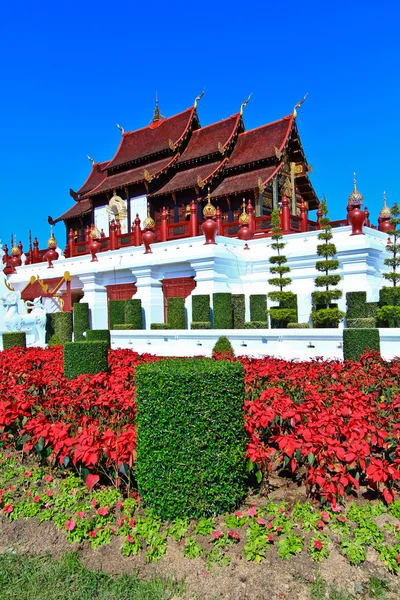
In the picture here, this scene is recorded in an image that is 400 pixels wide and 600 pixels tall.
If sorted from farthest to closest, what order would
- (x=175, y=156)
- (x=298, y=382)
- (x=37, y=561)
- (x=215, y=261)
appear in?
(x=175, y=156) → (x=215, y=261) → (x=298, y=382) → (x=37, y=561)

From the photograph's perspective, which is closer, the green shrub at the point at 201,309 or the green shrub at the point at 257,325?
A: the green shrub at the point at 257,325

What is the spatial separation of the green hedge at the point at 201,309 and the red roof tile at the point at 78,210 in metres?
18.2

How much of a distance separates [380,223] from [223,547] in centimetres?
2119

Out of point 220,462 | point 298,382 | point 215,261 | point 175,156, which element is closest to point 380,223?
point 215,261

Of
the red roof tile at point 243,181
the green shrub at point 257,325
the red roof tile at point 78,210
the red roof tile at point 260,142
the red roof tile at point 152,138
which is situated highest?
the red roof tile at point 152,138

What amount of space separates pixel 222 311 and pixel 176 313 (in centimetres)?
204

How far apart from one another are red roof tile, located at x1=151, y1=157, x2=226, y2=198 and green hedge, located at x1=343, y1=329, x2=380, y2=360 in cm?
1503

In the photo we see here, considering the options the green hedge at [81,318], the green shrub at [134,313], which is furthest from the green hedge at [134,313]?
the green hedge at [81,318]

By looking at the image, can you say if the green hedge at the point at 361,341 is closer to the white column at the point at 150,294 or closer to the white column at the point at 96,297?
the white column at the point at 150,294

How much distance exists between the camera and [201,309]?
1603 centimetres

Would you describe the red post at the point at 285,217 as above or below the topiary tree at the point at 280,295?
above

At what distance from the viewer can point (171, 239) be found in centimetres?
2108

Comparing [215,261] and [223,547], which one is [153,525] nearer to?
[223,547]

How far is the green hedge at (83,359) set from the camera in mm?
8773
